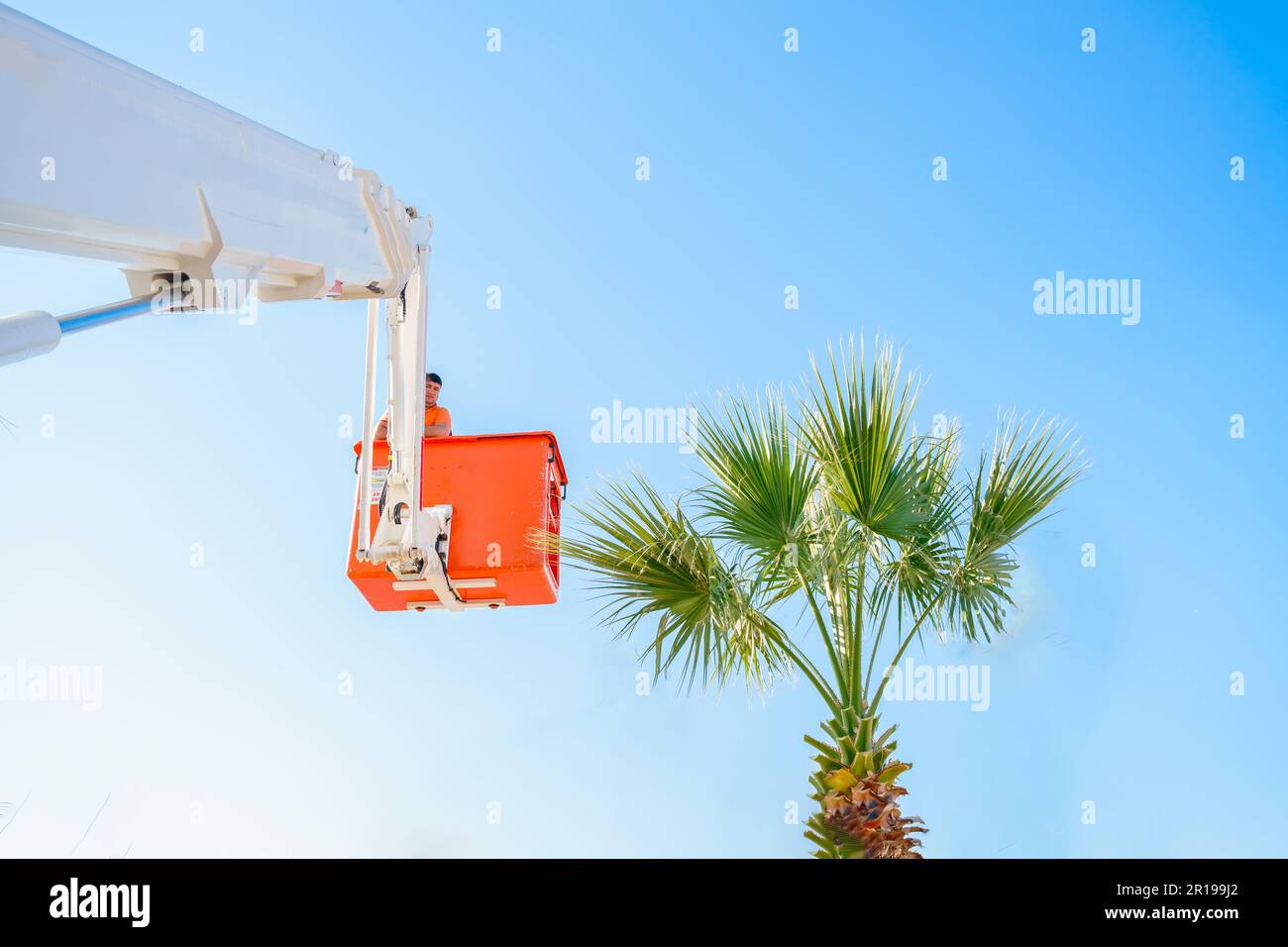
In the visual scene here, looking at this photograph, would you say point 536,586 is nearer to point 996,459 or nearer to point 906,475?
→ point 906,475

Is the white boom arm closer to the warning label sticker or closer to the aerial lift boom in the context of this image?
the aerial lift boom

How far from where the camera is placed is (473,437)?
835cm

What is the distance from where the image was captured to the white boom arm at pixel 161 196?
158 inches

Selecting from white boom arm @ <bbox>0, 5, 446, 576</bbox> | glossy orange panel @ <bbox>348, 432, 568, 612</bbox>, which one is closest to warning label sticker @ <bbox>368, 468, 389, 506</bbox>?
glossy orange panel @ <bbox>348, 432, 568, 612</bbox>

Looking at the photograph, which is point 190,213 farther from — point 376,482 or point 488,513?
point 488,513

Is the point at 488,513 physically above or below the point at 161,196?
below

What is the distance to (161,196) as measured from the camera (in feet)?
15.7

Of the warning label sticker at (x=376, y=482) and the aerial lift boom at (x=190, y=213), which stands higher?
the aerial lift boom at (x=190, y=213)

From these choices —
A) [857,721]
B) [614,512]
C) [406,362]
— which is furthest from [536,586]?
[857,721]

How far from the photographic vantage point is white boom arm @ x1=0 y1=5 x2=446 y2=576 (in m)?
4.02

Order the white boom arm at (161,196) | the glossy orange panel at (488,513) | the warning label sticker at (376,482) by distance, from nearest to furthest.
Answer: the white boom arm at (161,196) → the warning label sticker at (376,482) → the glossy orange panel at (488,513)

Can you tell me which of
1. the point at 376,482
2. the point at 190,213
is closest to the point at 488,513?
the point at 376,482

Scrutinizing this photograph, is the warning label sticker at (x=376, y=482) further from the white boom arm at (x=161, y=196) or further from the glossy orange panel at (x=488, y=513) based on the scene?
the white boom arm at (x=161, y=196)

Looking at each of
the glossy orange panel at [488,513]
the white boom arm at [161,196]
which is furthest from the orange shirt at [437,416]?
the white boom arm at [161,196]
